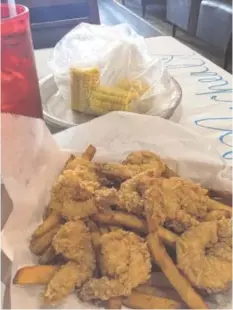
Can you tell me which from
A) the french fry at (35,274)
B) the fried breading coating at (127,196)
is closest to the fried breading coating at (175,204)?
the fried breading coating at (127,196)

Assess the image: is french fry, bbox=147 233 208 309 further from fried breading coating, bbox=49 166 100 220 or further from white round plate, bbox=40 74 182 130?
white round plate, bbox=40 74 182 130

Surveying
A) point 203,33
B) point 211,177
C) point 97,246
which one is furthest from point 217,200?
point 203,33

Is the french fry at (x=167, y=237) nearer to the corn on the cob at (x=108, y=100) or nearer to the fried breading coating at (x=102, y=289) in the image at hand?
the fried breading coating at (x=102, y=289)

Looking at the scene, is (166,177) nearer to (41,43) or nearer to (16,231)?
(16,231)

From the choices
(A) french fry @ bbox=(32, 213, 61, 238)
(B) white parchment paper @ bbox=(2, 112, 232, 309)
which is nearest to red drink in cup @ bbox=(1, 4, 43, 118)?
(B) white parchment paper @ bbox=(2, 112, 232, 309)

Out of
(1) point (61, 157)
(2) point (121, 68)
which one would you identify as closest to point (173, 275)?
(1) point (61, 157)

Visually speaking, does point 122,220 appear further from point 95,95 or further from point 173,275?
point 95,95
